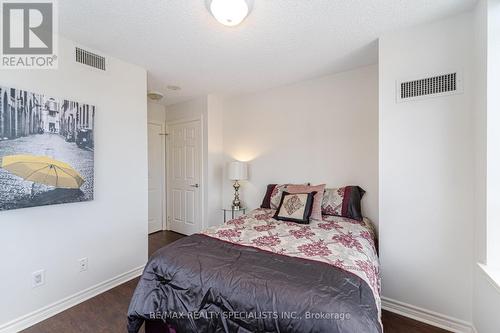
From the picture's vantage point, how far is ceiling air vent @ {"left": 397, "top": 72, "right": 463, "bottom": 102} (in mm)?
1700

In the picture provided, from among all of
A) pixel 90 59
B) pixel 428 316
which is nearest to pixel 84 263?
pixel 90 59

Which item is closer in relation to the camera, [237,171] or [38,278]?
[38,278]

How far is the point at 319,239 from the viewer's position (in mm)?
1787

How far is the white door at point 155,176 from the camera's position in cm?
398

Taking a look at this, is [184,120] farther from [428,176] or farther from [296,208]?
[428,176]

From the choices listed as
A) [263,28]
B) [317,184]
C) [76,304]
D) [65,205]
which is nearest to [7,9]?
[65,205]

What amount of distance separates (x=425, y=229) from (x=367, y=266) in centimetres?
80

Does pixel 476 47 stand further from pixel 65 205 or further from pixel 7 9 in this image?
pixel 65 205

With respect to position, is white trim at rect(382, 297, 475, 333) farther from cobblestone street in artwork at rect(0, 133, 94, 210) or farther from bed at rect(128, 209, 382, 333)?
cobblestone street in artwork at rect(0, 133, 94, 210)

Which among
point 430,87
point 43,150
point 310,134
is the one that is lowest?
point 43,150

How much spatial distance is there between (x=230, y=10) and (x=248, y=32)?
1.45 feet

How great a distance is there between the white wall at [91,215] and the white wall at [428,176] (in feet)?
8.38

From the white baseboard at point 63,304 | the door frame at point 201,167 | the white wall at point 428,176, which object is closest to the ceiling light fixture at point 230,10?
the white wall at point 428,176

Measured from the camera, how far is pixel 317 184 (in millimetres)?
2906
